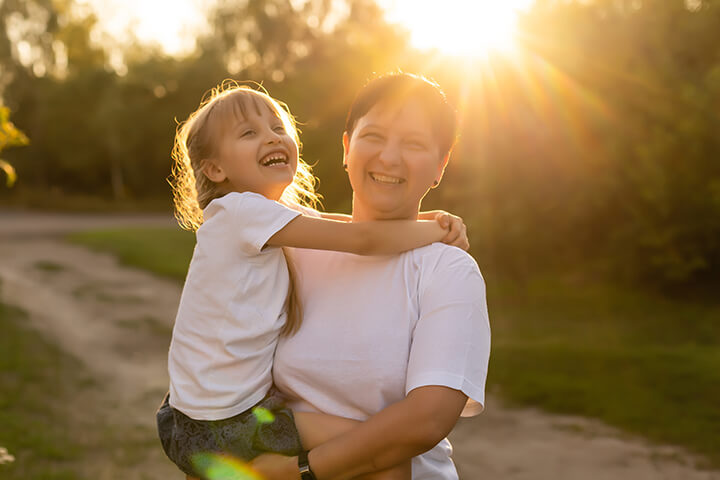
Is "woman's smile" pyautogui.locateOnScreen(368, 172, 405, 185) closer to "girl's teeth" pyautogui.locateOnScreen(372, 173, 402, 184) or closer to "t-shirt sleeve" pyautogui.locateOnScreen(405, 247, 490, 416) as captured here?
"girl's teeth" pyautogui.locateOnScreen(372, 173, 402, 184)

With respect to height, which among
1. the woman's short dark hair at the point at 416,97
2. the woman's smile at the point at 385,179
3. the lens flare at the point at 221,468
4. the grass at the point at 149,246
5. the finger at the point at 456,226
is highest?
the grass at the point at 149,246

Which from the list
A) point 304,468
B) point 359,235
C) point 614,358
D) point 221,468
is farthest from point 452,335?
point 614,358

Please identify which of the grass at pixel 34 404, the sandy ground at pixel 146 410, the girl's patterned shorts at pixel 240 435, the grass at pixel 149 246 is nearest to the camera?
the girl's patterned shorts at pixel 240 435

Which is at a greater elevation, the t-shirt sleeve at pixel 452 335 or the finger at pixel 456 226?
the finger at pixel 456 226

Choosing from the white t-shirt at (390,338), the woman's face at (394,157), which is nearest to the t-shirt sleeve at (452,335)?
the white t-shirt at (390,338)

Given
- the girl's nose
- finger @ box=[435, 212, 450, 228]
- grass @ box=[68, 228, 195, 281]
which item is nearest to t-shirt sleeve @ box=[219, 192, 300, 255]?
the girl's nose

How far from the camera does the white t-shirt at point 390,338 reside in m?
1.65

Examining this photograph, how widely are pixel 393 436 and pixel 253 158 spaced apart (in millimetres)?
1062

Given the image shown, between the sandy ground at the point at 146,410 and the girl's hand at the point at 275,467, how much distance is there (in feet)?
Result: 11.3

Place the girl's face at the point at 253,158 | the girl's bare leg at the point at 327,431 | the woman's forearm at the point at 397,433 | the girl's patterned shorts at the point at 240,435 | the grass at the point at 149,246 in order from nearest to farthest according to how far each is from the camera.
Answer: the woman's forearm at the point at 397,433
the girl's bare leg at the point at 327,431
the girl's patterned shorts at the point at 240,435
the girl's face at the point at 253,158
the grass at the point at 149,246

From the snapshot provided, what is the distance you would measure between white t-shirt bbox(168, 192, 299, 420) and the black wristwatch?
0.80ft

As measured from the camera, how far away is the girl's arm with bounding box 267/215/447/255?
188cm

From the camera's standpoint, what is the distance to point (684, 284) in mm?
9641

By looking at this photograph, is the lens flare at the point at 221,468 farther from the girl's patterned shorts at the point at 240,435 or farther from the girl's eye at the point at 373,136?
the girl's eye at the point at 373,136
